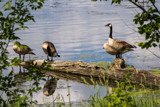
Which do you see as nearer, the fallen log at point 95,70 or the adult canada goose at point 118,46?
the fallen log at point 95,70

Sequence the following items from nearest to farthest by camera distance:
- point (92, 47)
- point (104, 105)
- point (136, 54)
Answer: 1. point (104, 105)
2. point (136, 54)
3. point (92, 47)

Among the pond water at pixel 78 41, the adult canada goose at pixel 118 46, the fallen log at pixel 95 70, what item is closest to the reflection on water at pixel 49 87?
the pond water at pixel 78 41

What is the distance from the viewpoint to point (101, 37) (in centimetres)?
1786

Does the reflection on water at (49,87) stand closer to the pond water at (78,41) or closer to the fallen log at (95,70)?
the pond water at (78,41)

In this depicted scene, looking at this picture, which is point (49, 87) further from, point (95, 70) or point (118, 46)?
point (118, 46)

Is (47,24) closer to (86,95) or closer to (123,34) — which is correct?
(123,34)

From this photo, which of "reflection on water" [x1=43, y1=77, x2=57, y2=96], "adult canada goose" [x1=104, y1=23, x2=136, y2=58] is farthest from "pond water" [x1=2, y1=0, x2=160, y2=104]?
"adult canada goose" [x1=104, y1=23, x2=136, y2=58]

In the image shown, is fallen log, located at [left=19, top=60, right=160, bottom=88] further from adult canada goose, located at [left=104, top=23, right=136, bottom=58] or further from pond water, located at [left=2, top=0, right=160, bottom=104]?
adult canada goose, located at [left=104, top=23, right=136, bottom=58]

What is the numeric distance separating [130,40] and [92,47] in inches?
99.1

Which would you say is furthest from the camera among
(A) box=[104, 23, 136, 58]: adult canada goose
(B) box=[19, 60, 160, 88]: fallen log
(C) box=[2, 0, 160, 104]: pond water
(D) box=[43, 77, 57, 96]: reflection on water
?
(A) box=[104, 23, 136, 58]: adult canada goose

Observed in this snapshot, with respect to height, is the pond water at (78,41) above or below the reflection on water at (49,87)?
above

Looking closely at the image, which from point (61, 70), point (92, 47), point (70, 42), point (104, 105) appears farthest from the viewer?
point (70, 42)

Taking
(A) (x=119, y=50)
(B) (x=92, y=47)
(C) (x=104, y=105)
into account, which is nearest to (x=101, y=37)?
(B) (x=92, y=47)

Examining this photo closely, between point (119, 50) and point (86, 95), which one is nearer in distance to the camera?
point (86, 95)
